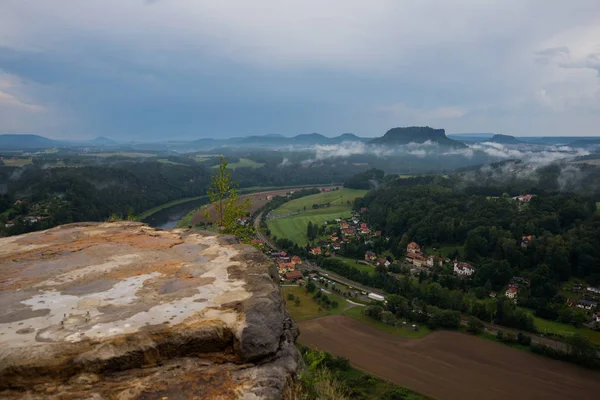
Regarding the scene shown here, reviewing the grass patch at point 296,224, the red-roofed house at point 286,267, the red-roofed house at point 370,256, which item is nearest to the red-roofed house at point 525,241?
the red-roofed house at point 370,256

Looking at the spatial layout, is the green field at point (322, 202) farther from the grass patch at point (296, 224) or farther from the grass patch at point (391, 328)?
the grass patch at point (391, 328)

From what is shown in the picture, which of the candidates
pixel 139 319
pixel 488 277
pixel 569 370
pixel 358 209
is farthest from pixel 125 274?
pixel 358 209

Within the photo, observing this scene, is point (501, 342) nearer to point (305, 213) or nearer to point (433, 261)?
point (433, 261)

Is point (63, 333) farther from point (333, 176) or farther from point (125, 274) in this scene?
point (333, 176)

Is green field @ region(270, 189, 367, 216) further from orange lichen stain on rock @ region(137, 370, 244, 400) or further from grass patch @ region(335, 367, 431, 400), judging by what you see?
orange lichen stain on rock @ region(137, 370, 244, 400)

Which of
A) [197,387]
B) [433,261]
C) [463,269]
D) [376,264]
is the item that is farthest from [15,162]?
[197,387]

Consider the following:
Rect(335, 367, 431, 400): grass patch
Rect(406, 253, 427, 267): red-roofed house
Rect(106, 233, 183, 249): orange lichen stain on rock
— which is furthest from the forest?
Rect(106, 233, 183, 249): orange lichen stain on rock
